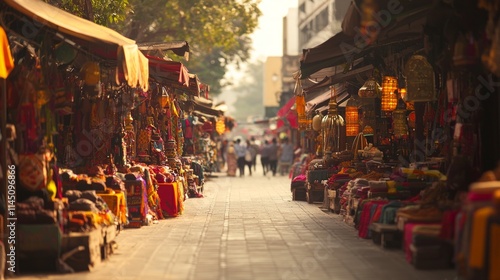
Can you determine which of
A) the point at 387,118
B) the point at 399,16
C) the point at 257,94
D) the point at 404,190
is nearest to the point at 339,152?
the point at 387,118

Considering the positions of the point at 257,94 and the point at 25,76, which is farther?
the point at 257,94

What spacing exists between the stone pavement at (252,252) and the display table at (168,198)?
24cm

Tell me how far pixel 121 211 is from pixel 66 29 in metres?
4.13

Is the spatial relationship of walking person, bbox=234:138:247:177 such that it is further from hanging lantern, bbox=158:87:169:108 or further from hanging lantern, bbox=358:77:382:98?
hanging lantern, bbox=358:77:382:98

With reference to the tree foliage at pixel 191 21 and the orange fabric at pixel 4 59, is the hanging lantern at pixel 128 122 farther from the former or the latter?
the tree foliage at pixel 191 21

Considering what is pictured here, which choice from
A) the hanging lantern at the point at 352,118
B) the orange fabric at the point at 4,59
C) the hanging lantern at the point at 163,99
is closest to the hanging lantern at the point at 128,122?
the hanging lantern at the point at 163,99

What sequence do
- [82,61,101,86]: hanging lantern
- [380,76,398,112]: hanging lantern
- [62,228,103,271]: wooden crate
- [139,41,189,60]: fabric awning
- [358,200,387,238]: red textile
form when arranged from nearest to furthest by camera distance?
[62,228,103,271]: wooden crate
[82,61,101,86]: hanging lantern
[358,200,387,238]: red textile
[380,76,398,112]: hanging lantern
[139,41,189,60]: fabric awning

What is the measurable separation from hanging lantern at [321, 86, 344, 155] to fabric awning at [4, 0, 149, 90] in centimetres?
1004

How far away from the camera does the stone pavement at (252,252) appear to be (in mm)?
11625

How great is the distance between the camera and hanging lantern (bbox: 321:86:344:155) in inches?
947

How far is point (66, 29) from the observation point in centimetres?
1259

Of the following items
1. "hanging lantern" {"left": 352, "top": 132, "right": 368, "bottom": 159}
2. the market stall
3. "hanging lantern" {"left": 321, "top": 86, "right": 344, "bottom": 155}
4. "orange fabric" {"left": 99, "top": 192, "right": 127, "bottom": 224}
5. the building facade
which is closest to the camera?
the market stall

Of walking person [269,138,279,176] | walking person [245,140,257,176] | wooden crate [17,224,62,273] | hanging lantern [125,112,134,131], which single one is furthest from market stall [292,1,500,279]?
walking person [245,140,257,176]

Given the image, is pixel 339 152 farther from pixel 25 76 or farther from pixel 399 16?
pixel 25 76
